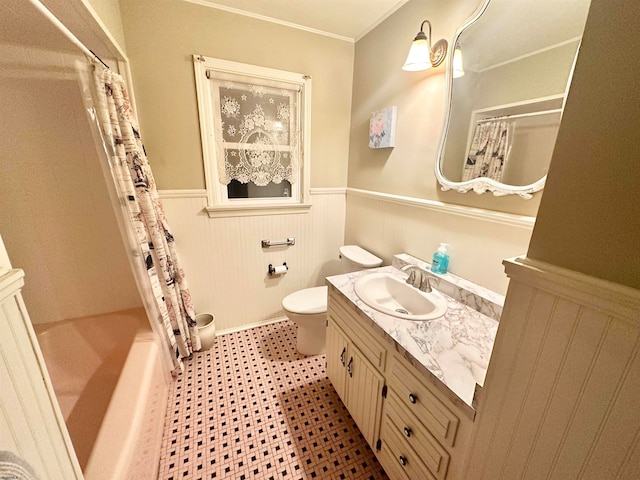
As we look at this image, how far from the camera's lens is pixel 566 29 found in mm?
866

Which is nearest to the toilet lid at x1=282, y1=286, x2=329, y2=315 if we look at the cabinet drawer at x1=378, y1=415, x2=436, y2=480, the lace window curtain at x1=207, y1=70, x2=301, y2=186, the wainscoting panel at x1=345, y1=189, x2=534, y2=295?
the wainscoting panel at x1=345, y1=189, x2=534, y2=295

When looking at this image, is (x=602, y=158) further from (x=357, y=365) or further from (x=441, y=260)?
(x=357, y=365)

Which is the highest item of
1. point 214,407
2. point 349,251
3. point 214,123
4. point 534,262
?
point 214,123

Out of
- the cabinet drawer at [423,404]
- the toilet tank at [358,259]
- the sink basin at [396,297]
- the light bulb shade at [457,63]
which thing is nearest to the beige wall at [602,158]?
the cabinet drawer at [423,404]

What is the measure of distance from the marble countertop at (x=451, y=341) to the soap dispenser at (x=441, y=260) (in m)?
0.18

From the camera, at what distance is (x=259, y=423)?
1.44 meters

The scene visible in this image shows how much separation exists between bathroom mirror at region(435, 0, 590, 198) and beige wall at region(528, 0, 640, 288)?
2.02 feet

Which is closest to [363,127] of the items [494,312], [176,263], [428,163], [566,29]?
[428,163]

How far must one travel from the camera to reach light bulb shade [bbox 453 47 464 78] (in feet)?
3.94

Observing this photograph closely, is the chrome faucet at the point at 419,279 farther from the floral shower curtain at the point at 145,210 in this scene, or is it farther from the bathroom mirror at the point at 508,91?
the floral shower curtain at the point at 145,210

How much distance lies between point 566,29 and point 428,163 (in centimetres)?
67

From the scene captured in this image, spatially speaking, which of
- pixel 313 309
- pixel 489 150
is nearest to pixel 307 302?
pixel 313 309

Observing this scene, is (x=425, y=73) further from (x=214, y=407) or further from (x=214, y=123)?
(x=214, y=407)

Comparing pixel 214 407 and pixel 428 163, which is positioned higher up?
pixel 428 163
